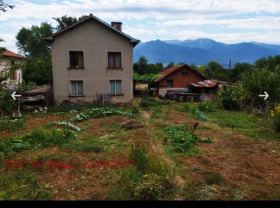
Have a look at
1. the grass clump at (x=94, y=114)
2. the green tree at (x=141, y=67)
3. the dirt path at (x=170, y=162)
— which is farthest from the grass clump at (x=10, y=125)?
the green tree at (x=141, y=67)

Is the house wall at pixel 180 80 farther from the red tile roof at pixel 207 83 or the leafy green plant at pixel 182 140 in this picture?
the leafy green plant at pixel 182 140

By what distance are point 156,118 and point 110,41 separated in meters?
8.72

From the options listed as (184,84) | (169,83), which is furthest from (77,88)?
(184,84)

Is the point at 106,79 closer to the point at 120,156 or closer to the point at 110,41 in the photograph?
the point at 110,41

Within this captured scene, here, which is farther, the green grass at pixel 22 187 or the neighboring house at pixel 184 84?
the neighboring house at pixel 184 84

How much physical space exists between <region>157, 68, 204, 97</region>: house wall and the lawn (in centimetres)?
1639

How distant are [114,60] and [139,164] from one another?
14431mm

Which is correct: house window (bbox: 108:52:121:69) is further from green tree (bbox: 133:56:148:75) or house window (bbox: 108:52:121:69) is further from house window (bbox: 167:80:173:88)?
green tree (bbox: 133:56:148:75)

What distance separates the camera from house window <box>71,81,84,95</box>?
19047 mm

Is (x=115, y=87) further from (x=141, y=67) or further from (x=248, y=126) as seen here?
(x=141, y=67)

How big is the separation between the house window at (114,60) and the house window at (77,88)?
3.28m

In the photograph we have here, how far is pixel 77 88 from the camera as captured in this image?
19141 mm

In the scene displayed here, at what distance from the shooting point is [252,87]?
54.1 ft

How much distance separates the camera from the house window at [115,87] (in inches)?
777
